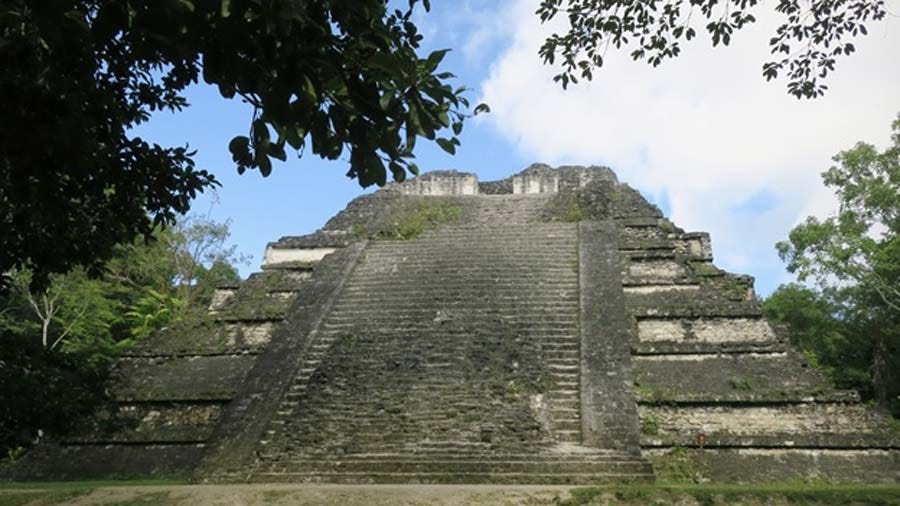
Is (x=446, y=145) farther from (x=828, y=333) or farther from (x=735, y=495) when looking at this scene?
(x=828, y=333)

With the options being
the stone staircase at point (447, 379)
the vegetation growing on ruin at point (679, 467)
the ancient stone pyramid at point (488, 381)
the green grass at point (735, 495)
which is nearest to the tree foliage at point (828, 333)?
the ancient stone pyramid at point (488, 381)

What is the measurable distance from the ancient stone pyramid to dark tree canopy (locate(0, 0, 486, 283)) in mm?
1889

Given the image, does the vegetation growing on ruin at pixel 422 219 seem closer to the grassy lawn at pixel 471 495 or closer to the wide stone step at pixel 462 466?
the wide stone step at pixel 462 466

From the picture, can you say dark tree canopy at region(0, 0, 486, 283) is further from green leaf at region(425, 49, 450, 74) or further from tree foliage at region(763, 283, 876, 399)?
tree foliage at region(763, 283, 876, 399)

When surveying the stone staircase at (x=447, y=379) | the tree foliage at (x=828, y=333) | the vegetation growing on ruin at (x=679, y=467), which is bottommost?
the vegetation growing on ruin at (x=679, y=467)

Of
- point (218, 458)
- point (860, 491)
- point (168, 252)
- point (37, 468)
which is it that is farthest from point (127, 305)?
point (860, 491)

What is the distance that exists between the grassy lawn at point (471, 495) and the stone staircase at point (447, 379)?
893 mm

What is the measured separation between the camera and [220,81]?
3033 mm

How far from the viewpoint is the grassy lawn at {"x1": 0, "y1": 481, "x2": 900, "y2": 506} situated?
17.7 feet

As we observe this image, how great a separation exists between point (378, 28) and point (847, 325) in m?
23.7

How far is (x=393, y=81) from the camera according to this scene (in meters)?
3.13

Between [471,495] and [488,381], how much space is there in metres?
2.80

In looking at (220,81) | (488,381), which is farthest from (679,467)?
(220,81)

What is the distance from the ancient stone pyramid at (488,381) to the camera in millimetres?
7207
